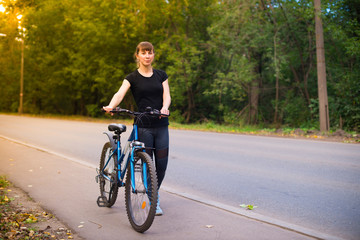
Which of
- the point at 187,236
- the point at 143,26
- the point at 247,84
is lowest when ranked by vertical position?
the point at 187,236

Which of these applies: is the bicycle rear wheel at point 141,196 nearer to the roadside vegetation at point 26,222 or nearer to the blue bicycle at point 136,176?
the blue bicycle at point 136,176

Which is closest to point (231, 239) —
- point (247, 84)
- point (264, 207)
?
point (264, 207)

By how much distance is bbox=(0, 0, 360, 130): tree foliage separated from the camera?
17500 mm

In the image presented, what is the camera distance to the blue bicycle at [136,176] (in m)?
4.27

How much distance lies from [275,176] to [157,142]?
3607 millimetres

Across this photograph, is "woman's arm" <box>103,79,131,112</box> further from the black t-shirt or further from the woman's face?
the woman's face

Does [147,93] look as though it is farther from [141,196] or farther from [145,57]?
[141,196]

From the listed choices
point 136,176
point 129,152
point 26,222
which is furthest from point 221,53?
point 26,222

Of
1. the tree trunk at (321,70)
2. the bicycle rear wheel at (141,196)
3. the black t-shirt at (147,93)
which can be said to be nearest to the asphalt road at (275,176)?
the bicycle rear wheel at (141,196)

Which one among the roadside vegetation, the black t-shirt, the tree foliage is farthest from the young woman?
the tree foliage

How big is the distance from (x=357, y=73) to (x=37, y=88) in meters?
36.2

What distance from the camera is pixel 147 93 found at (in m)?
4.76

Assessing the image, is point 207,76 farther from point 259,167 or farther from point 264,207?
point 264,207

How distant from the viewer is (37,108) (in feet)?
159
